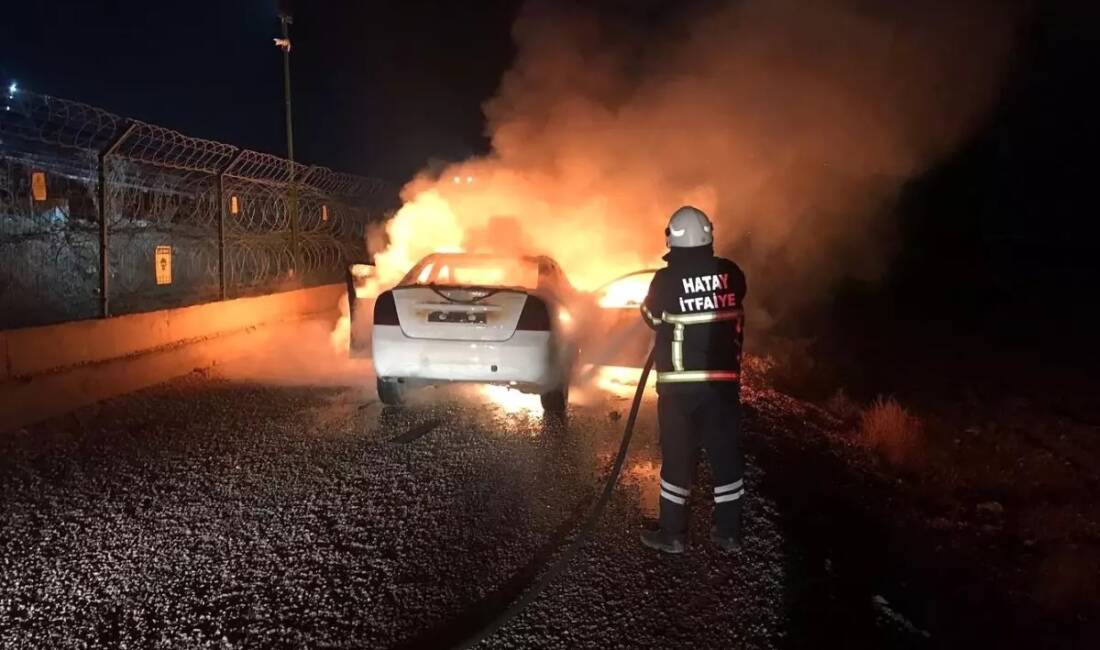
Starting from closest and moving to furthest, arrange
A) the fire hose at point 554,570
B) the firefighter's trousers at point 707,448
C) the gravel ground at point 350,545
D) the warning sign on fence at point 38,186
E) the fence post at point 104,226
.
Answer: the fire hose at point 554,570 < the gravel ground at point 350,545 < the firefighter's trousers at point 707,448 < the warning sign on fence at point 38,186 < the fence post at point 104,226

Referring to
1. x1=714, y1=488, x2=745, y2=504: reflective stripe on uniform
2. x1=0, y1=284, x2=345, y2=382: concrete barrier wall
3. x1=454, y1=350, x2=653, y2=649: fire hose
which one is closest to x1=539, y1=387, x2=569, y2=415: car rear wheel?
x1=454, y1=350, x2=653, y2=649: fire hose

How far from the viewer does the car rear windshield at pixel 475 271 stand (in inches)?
304

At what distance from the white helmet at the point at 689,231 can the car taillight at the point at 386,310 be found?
10.5ft

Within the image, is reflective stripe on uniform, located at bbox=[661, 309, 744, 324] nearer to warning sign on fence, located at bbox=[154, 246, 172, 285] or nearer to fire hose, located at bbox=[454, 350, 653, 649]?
fire hose, located at bbox=[454, 350, 653, 649]

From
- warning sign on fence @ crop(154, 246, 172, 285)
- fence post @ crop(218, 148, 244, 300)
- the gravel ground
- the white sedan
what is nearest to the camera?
the gravel ground

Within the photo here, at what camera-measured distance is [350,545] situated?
14.4 feet

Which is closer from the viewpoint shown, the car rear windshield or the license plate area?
the license plate area

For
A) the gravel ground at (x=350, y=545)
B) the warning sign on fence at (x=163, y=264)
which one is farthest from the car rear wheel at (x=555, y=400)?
the warning sign on fence at (x=163, y=264)

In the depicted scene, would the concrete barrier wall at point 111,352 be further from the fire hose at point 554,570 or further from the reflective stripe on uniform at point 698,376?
the reflective stripe on uniform at point 698,376

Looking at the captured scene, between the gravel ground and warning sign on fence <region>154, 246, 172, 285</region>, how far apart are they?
3.11 meters

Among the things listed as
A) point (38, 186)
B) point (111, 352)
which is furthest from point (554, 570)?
point (38, 186)

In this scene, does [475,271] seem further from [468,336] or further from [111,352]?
[111,352]

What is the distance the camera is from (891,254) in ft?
101

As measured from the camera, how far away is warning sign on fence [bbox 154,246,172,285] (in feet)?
32.0
